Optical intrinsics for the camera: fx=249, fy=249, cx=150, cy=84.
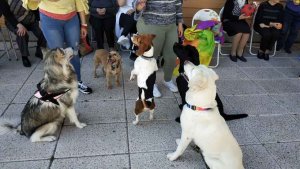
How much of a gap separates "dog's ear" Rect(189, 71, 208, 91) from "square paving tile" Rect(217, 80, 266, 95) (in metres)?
2.09

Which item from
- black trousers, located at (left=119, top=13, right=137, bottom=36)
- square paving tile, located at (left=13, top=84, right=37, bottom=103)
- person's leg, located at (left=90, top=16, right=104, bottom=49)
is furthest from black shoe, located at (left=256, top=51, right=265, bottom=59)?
square paving tile, located at (left=13, top=84, right=37, bottom=103)

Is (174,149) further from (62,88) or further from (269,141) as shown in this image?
(62,88)

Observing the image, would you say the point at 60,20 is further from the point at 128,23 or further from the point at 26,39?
the point at 26,39

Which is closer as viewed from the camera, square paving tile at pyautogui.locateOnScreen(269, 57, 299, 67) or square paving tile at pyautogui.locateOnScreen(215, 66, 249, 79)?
square paving tile at pyautogui.locateOnScreen(215, 66, 249, 79)

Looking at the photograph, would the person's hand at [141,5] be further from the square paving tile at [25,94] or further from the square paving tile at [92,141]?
the square paving tile at [25,94]

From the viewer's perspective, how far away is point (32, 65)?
4992 millimetres

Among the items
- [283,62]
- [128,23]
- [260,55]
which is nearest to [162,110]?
[128,23]

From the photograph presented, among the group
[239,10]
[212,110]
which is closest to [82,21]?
[212,110]

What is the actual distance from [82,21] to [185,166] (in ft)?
7.86

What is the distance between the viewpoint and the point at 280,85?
447cm

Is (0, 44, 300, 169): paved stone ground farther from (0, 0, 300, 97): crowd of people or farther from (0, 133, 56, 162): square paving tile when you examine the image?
(0, 0, 300, 97): crowd of people

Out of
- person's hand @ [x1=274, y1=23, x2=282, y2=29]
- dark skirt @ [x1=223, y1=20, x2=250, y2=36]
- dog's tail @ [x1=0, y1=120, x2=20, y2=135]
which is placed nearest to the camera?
dog's tail @ [x1=0, y1=120, x2=20, y2=135]

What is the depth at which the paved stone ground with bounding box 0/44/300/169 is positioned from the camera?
2.65 m

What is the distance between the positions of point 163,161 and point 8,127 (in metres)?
1.90
